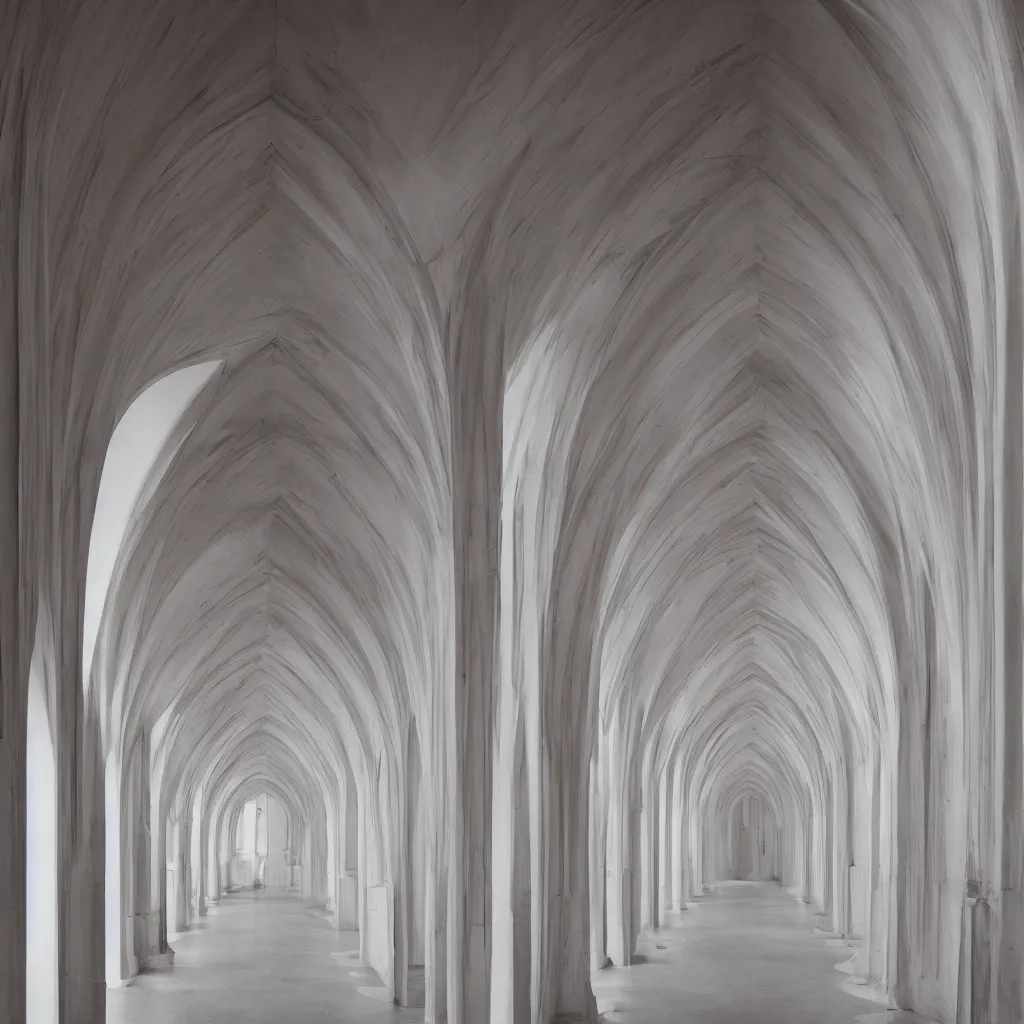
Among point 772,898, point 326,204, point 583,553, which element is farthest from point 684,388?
point 772,898

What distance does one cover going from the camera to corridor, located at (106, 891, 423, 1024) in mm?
18766

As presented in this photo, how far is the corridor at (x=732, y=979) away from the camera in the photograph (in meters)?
17.8

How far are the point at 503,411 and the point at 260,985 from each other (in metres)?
11.8

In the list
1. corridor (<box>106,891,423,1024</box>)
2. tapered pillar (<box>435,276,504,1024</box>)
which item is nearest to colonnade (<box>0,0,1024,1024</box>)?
tapered pillar (<box>435,276,504,1024</box>)

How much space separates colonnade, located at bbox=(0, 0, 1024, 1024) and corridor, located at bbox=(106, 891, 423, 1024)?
100 centimetres

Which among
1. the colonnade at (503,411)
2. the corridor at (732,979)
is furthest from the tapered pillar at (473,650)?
the corridor at (732,979)

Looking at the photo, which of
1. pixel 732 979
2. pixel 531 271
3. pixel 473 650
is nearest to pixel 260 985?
pixel 732 979

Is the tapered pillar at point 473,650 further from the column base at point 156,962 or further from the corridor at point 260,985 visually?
the column base at point 156,962

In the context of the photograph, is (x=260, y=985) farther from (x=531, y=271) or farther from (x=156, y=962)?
(x=531, y=271)

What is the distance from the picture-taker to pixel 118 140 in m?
9.74

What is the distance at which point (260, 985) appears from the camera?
2181 centimetres

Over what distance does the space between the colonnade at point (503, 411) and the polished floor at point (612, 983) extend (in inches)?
35.7

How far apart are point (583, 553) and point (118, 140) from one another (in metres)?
8.94

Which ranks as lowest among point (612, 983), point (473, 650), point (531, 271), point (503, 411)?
point (612, 983)
